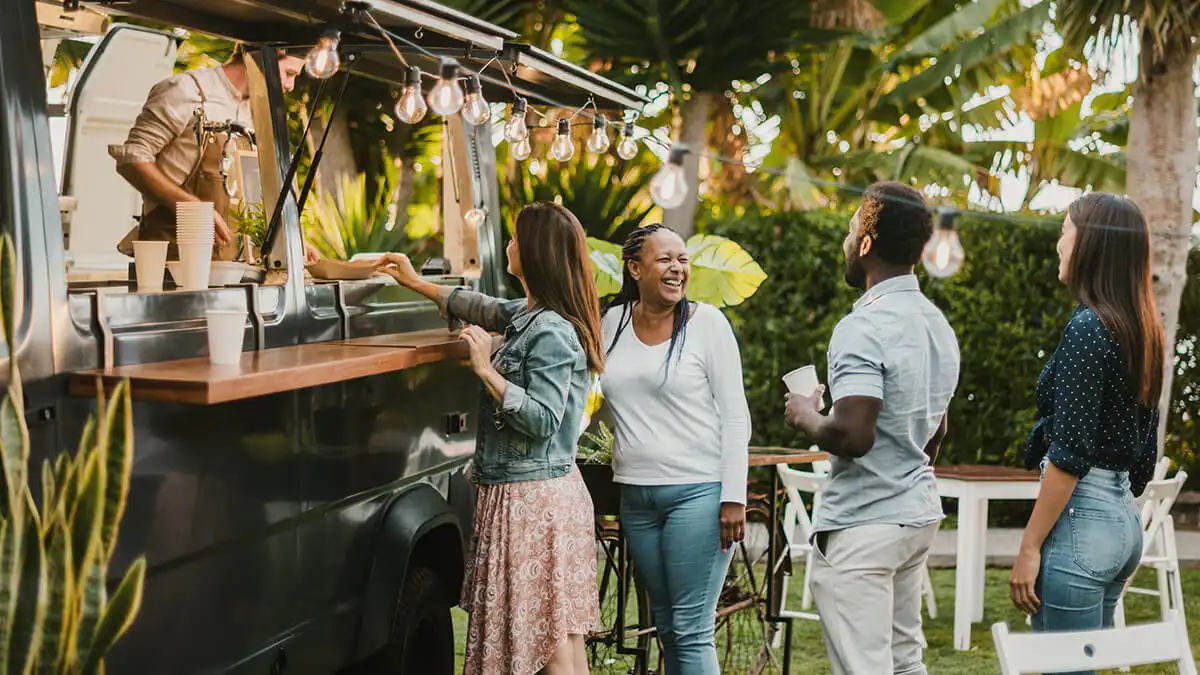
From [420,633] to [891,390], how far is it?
1995 millimetres

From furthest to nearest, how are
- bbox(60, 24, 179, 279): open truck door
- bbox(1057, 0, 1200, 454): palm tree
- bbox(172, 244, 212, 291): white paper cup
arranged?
bbox(1057, 0, 1200, 454): palm tree < bbox(60, 24, 179, 279): open truck door < bbox(172, 244, 212, 291): white paper cup

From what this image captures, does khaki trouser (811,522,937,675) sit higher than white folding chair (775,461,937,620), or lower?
higher

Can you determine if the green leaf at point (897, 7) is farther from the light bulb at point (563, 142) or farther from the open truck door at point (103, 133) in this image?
the light bulb at point (563, 142)

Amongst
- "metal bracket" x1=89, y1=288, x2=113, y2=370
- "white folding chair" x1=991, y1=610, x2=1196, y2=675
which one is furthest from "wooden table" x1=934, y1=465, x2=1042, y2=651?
"metal bracket" x1=89, y1=288, x2=113, y2=370

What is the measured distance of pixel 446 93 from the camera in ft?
11.3

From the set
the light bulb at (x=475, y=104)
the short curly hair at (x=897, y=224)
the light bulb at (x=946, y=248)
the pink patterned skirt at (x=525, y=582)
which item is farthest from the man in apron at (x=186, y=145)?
the light bulb at (x=946, y=248)

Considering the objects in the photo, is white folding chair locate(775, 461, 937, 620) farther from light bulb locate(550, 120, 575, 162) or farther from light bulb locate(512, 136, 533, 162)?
light bulb locate(512, 136, 533, 162)

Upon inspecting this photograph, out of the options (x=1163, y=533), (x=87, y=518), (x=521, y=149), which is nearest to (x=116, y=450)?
(x=87, y=518)

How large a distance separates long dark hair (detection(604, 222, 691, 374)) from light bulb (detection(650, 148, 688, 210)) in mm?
920

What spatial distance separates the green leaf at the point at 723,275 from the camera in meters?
9.04

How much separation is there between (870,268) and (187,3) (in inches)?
82.4

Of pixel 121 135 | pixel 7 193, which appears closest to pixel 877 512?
pixel 7 193

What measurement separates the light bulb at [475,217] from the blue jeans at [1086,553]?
2.63 metres

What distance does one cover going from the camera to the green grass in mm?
6820
